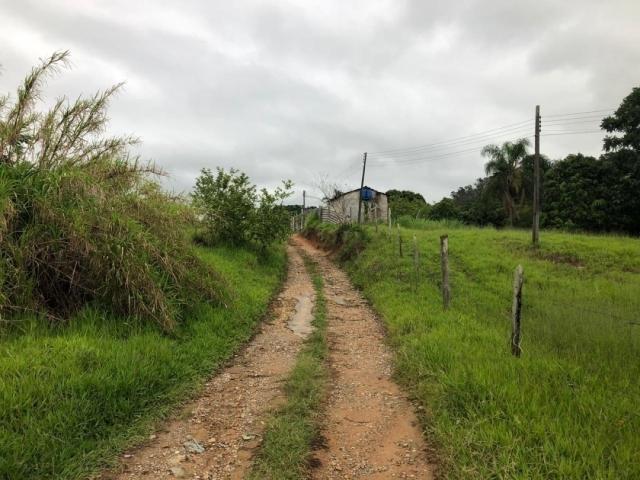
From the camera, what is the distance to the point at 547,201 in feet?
109

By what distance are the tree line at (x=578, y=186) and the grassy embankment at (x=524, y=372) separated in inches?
700

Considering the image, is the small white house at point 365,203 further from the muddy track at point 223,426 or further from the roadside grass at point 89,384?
the roadside grass at point 89,384

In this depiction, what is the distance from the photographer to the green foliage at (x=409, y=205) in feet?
147

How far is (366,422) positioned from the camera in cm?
432

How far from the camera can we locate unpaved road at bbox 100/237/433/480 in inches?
136

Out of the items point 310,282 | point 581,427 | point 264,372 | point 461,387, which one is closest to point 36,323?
point 264,372

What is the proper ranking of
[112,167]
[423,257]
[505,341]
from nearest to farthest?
1. [505,341]
2. [112,167]
3. [423,257]

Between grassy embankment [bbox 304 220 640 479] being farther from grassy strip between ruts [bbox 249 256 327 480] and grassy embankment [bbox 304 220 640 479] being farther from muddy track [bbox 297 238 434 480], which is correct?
grassy strip between ruts [bbox 249 256 327 480]

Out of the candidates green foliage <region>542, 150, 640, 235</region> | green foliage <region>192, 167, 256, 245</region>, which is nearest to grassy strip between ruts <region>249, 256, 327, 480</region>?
green foliage <region>192, 167, 256, 245</region>

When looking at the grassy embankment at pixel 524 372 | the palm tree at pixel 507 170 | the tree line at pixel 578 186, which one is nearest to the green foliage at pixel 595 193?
the tree line at pixel 578 186

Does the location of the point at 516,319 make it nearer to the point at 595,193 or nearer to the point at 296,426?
the point at 296,426

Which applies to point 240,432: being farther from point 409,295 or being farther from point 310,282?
point 310,282

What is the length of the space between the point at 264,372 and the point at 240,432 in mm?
1646

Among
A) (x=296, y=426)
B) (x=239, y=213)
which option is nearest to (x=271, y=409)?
(x=296, y=426)
